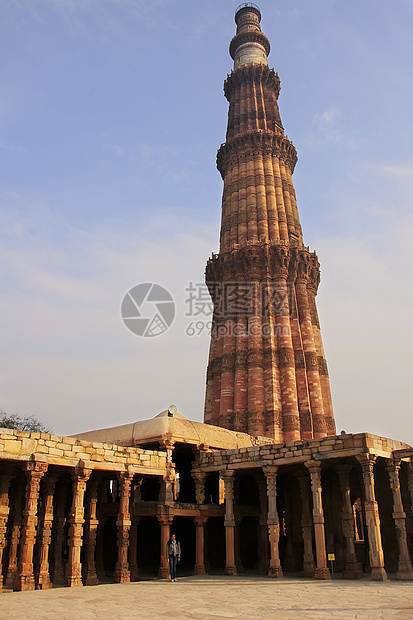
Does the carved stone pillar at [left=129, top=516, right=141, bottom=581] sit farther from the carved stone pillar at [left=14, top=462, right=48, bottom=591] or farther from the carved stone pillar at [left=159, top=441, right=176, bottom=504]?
the carved stone pillar at [left=14, top=462, right=48, bottom=591]

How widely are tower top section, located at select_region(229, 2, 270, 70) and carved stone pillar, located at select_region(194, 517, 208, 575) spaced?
Answer: 1355 inches

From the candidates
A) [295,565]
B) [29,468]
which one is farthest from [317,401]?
[29,468]

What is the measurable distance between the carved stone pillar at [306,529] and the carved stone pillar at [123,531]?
5860 millimetres

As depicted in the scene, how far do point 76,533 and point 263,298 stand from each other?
19550mm

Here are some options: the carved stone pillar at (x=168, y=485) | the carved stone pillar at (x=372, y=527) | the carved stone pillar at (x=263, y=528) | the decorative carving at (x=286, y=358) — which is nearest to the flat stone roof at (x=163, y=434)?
the carved stone pillar at (x=168, y=485)

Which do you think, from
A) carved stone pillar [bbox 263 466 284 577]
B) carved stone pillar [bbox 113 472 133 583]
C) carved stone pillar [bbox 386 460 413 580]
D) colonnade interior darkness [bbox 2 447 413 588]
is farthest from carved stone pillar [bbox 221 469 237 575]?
carved stone pillar [bbox 386 460 413 580]

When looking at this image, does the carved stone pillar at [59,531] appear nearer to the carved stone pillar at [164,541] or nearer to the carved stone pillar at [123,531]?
the carved stone pillar at [123,531]

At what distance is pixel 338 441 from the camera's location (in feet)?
54.1

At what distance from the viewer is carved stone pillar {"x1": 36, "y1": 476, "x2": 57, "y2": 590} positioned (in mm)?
15274

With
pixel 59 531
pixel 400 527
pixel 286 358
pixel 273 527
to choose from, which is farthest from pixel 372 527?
pixel 286 358

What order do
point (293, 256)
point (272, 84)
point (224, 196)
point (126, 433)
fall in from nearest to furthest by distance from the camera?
1. point (126, 433)
2. point (293, 256)
3. point (224, 196)
4. point (272, 84)

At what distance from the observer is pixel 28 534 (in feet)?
47.8

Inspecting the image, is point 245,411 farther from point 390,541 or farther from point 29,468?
point 29,468

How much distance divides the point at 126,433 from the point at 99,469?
3798 millimetres
